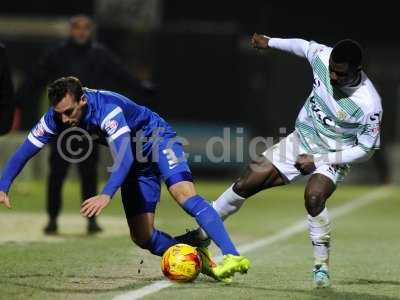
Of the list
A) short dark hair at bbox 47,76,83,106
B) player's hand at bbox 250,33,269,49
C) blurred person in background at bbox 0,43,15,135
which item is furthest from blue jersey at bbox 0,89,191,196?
blurred person in background at bbox 0,43,15,135

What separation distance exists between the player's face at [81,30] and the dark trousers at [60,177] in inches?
48.8

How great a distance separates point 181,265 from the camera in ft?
26.0

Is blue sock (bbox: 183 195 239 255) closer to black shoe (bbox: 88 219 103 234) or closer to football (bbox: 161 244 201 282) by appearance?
football (bbox: 161 244 201 282)

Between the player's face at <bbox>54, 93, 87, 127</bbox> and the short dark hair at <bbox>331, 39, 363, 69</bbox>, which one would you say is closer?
the player's face at <bbox>54, 93, 87, 127</bbox>

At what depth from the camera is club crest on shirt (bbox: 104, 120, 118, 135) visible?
757 cm

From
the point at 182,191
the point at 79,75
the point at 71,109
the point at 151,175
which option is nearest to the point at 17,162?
the point at 71,109

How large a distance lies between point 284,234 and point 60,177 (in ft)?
8.88

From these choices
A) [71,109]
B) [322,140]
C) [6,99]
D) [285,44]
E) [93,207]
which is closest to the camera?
[93,207]

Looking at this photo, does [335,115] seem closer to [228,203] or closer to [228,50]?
[228,203]

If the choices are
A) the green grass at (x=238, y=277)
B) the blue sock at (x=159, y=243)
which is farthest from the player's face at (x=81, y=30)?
the blue sock at (x=159, y=243)

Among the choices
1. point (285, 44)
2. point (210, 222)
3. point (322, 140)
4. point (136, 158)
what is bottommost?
point (210, 222)

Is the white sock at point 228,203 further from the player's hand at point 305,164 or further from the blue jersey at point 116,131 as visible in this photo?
the blue jersey at point 116,131

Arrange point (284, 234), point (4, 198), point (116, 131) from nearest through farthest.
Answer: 1. point (116, 131)
2. point (4, 198)
3. point (284, 234)

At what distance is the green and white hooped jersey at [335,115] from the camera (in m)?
8.28
